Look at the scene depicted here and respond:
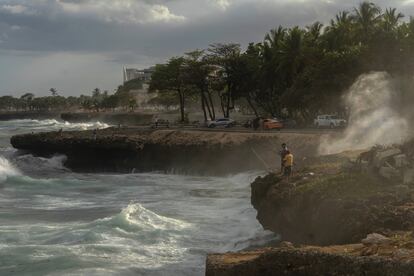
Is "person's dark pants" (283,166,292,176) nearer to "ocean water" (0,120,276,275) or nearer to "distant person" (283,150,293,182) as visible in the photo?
"distant person" (283,150,293,182)

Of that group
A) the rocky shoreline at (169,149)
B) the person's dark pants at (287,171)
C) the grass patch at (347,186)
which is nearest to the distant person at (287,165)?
the person's dark pants at (287,171)

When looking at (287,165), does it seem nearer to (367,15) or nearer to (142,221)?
(142,221)

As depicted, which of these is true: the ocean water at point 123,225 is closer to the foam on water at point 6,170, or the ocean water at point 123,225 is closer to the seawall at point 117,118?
the foam on water at point 6,170

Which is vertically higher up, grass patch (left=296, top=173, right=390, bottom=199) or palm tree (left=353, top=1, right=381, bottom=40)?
palm tree (left=353, top=1, right=381, bottom=40)

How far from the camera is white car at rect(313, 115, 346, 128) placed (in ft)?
137

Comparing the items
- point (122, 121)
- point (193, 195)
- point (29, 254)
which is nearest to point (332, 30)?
point (193, 195)

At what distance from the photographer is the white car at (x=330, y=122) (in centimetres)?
4191

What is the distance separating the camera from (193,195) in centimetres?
2744

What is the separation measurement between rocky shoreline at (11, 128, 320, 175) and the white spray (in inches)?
76.9

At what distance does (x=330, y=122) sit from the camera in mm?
43094

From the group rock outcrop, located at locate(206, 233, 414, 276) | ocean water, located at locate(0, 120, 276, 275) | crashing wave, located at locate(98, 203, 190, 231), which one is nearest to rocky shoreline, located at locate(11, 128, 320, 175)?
ocean water, located at locate(0, 120, 276, 275)

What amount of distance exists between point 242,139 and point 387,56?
505 inches

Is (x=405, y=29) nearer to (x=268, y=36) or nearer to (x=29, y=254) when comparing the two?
(x=268, y=36)

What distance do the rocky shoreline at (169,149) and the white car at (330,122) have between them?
299 inches
